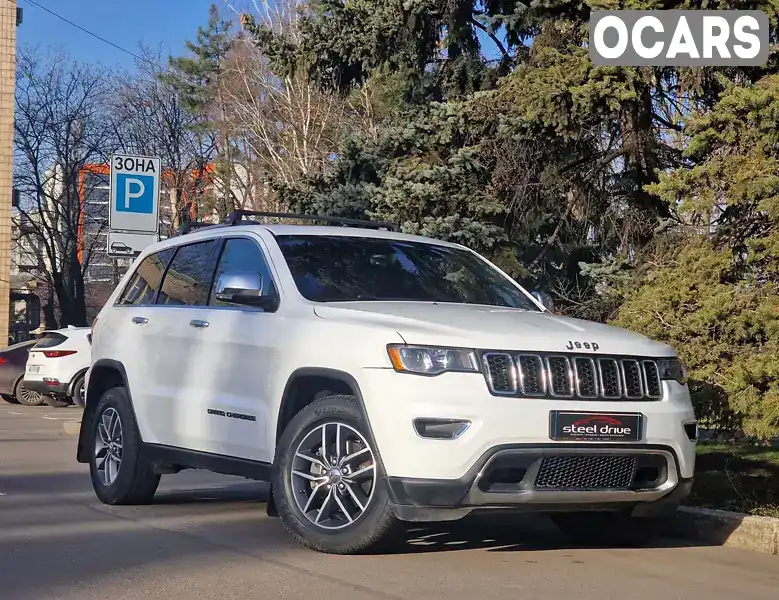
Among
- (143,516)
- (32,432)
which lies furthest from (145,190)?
(143,516)

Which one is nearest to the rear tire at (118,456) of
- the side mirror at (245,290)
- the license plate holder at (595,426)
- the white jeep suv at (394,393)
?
the white jeep suv at (394,393)

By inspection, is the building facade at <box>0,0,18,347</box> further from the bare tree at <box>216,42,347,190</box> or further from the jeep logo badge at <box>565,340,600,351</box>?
the jeep logo badge at <box>565,340,600,351</box>

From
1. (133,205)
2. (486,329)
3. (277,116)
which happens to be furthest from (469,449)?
(277,116)

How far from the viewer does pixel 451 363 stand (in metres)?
6.00

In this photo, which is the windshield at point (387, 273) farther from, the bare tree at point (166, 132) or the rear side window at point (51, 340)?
the bare tree at point (166, 132)

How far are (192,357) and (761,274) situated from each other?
13.9 feet

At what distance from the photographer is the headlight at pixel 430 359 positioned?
5988 mm

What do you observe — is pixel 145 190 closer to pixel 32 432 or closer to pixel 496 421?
pixel 32 432

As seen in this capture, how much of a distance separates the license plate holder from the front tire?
929 mm

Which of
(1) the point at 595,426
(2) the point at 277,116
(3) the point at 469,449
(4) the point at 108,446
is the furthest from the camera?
(2) the point at 277,116

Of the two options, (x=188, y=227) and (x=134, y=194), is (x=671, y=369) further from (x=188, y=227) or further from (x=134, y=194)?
(x=134, y=194)

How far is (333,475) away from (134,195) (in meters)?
10.2

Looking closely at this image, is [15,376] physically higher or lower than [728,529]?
lower

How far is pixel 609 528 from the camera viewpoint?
731 centimetres
